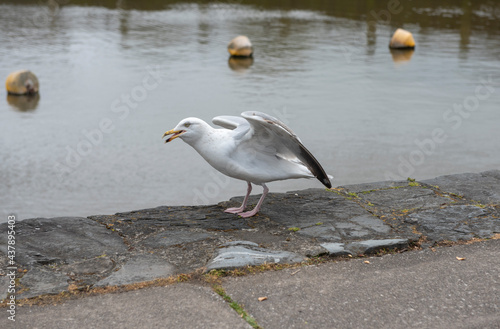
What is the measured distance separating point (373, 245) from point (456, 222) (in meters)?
0.80

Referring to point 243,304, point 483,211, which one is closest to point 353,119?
point 483,211

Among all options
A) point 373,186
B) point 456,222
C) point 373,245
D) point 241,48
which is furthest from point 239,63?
point 373,245

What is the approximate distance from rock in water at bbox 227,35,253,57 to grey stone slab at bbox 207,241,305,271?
10806 millimetres

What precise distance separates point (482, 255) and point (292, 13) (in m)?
18.5

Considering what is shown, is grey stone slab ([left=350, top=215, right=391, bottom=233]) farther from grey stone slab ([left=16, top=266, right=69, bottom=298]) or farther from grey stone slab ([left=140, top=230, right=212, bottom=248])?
grey stone slab ([left=16, top=266, right=69, bottom=298])

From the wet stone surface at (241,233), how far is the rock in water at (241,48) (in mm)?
9418

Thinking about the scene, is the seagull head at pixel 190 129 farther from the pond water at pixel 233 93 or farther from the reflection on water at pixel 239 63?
the reflection on water at pixel 239 63

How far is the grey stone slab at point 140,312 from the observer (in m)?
2.99

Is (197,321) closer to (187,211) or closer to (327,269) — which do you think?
(327,269)

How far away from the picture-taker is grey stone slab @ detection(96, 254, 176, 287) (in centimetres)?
346

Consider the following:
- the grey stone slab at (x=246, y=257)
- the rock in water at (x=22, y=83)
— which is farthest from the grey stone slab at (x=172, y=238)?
the rock in water at (x=22, y=83)

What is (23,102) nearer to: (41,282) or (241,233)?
(241,233)

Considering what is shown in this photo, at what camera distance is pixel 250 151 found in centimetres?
473

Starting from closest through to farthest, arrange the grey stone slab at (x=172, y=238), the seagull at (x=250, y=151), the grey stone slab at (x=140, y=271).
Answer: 1. the grey stone slab at (x=140, y=271)
2. the grey stone slab at (x=172, y=238)
3. the seagull at (x=250, y=151)
